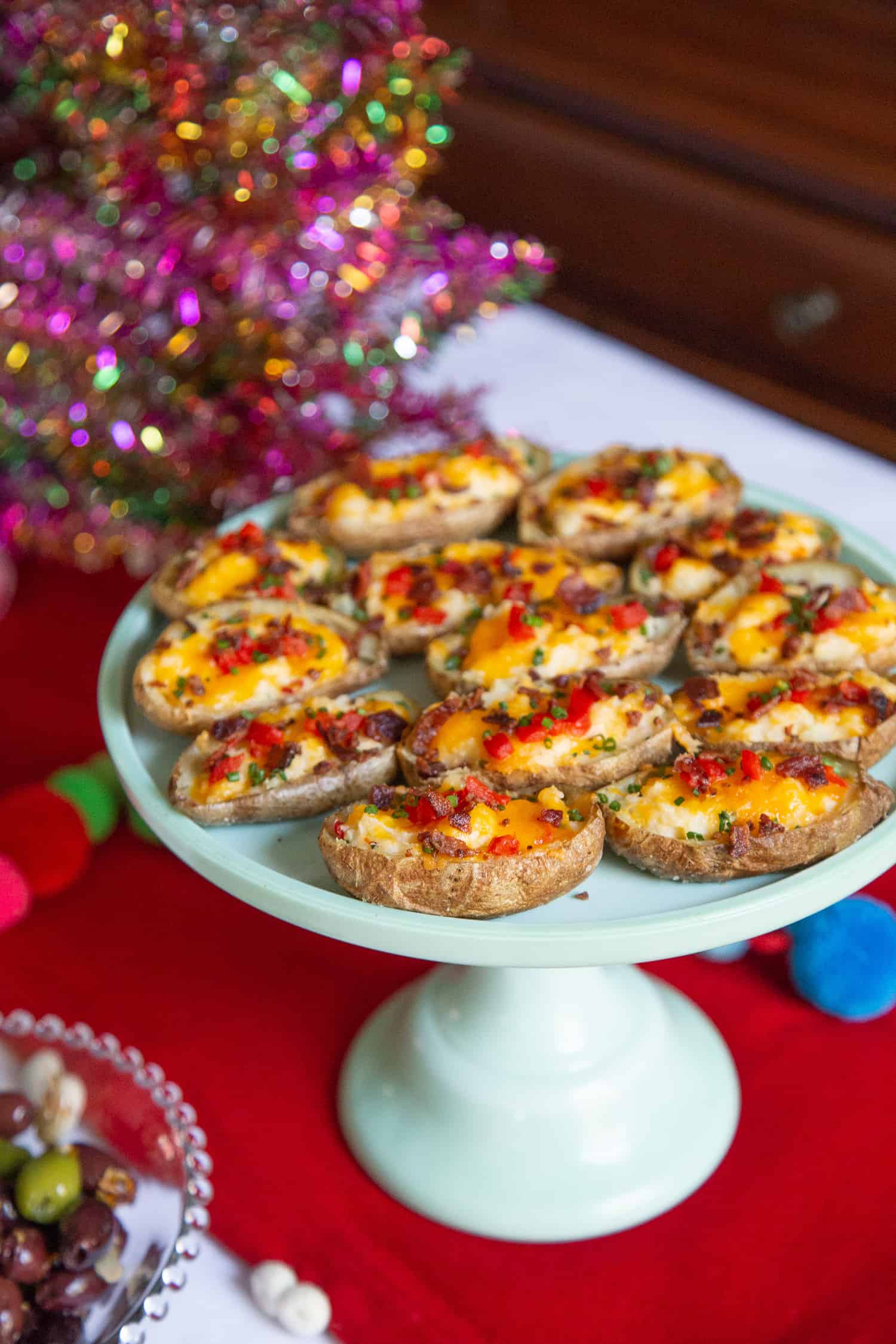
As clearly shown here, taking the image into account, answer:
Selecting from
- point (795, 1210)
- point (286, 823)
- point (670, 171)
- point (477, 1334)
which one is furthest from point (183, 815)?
point (670, 171)

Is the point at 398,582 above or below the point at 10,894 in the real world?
above

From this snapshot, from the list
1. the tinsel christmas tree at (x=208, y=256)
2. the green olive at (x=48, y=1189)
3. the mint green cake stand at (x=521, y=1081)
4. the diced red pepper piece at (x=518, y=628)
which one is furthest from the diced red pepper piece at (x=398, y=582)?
the green olive at (x=48, y=1189)

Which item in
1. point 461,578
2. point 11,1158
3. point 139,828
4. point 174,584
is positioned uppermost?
point 461,578

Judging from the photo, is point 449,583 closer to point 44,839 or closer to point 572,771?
point 572,771

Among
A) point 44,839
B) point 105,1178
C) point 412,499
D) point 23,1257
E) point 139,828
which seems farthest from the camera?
point 139,828

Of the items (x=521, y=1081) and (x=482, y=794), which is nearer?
(x=482, y=794)

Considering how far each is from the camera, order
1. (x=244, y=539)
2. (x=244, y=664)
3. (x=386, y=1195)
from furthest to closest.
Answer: (x=244, y=539) → (x=386, y=1195) → (x=244, y=664)

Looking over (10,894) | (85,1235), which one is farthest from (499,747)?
(10,894)

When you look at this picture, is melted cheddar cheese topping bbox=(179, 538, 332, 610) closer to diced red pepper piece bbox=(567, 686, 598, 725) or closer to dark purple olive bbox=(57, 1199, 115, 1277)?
diced red pepper piece bbox=(567, 686, 598, 725)
